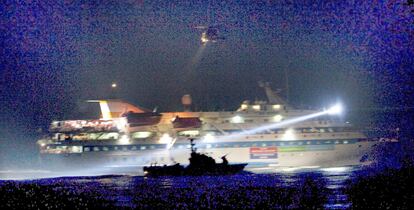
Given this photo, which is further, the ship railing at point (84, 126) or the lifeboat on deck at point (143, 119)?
the lifeboat on deck at point (143, 119)

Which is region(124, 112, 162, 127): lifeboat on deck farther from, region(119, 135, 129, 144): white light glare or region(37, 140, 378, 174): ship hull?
region(37, 140, 378, 174): ship hull

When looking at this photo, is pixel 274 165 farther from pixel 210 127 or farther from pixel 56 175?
pixel 56 175

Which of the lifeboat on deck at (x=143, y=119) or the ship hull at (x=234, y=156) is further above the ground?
the lifeboat on deck at (x=143, y=119)

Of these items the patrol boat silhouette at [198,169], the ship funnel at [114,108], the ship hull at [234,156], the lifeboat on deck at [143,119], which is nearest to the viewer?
the patrol boat silhouette at [198,169]

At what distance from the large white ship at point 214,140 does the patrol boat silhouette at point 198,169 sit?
8.14 metres

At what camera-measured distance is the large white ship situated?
61875 mm

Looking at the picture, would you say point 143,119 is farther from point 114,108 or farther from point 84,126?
point 84,126

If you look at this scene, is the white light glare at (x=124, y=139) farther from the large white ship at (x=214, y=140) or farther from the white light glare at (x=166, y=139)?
the white light glare at (x=166, y=139)

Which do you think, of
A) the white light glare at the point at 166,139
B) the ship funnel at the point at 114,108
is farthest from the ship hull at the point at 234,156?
the ship funnel at the point at 114,108

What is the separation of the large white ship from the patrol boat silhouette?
8136mm

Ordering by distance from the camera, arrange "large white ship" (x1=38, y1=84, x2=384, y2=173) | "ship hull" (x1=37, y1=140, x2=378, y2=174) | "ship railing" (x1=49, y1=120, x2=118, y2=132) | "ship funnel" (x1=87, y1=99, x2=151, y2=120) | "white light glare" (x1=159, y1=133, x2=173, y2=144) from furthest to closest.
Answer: "ship funnel" (x1=87, y1=99, x2=151, y2=120)
"ship railing" (x1=49, y1=120, x2=118, y2=132)
"white light glare" (x1=159, y1=133, x2=173, y2=144)
"large white ship" (x1=38, y1=84, x2=384, y2=173)
"ship hull" (x1=37, y1=140, x2=378, y2=174)

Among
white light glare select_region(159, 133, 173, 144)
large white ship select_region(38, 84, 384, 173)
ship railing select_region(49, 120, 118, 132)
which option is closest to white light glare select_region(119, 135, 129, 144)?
large white ship select_region(38, 84, 384, 173)

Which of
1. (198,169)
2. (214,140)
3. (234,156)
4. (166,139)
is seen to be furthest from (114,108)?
(198,169)

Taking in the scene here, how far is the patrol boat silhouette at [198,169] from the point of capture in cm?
5191
